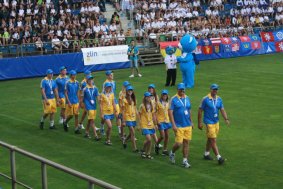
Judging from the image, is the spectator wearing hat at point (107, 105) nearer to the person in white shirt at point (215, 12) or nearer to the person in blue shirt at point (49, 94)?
the person in blue shirt at point (49, 94)

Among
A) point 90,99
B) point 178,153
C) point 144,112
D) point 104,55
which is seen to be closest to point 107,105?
point 90,99

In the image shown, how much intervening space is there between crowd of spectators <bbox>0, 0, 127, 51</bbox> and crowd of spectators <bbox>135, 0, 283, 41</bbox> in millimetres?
2791

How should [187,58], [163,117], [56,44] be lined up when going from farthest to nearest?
[56,44], [187,58], [163,117]

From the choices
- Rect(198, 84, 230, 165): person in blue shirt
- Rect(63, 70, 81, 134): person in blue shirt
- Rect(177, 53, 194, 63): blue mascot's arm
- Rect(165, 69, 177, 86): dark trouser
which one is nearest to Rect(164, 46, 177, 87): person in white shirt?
Rect(165, 69, 177, 86): dark trouser

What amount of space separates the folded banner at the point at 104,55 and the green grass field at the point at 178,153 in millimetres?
7148

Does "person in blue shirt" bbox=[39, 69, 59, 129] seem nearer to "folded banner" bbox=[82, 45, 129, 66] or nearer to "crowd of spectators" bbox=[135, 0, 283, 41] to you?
"folded banner" bbox=[82, 45, 129, 66]

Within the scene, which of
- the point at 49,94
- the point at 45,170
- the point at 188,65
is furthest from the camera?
the point at 188,65

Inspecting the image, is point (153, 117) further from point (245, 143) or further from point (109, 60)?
point (109, 60)

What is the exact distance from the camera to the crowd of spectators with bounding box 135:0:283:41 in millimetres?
40062

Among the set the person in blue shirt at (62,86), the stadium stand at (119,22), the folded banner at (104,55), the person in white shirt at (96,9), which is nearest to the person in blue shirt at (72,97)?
the person in blue shirt at (62,86)

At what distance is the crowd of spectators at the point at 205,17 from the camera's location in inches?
1577

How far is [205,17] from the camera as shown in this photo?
143 ft

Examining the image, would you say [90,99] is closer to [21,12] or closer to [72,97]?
[72,97]

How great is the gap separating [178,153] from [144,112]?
5.31ft
